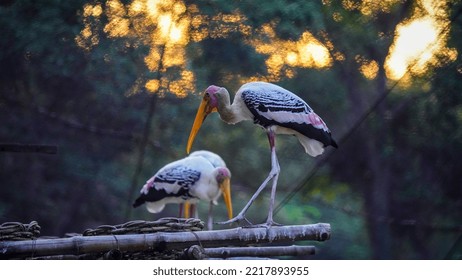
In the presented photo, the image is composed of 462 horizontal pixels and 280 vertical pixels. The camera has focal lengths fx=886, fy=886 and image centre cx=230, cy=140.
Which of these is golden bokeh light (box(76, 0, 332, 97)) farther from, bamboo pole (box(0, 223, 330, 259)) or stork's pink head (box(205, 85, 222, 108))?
bamboo pole (box(0, 223, 330, 259))

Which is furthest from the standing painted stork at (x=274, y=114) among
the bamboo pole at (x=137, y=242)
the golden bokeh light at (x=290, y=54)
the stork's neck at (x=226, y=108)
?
the golden bokeh light at (x=290, y=54)

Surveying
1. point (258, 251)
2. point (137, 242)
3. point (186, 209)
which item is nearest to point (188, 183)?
point (186, 209)

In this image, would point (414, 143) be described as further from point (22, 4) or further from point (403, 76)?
point (22, 4)

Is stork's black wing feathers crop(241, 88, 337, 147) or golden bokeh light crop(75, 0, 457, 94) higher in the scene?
golden bokeh light crop(75, 0, 457, 94)

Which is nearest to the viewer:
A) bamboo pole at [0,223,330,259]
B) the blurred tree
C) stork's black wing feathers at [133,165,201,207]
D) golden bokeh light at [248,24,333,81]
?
bamboo pole at [0,223,330,259]

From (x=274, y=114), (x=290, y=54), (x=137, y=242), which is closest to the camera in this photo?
(x=137, y=242)

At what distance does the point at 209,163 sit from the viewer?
3.22m

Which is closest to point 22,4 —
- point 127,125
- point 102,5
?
point 102,5

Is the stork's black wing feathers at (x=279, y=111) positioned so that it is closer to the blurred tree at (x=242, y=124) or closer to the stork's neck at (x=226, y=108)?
the stork's neck at (x=226, y=108)

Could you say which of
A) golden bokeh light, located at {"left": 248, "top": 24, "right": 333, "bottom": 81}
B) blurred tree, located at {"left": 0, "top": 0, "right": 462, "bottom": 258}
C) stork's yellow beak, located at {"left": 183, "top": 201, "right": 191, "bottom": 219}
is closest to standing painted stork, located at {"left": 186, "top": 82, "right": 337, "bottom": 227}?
stork's yellow beak, located at {"left": 183, "top": 201, "right": 191, "bottom": 219}

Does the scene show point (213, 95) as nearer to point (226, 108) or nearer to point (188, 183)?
point (226, 108)

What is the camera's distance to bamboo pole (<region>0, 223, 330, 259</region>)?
1594mm

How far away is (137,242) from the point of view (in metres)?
1.67

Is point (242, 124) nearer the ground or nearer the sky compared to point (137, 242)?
nearer the sky
